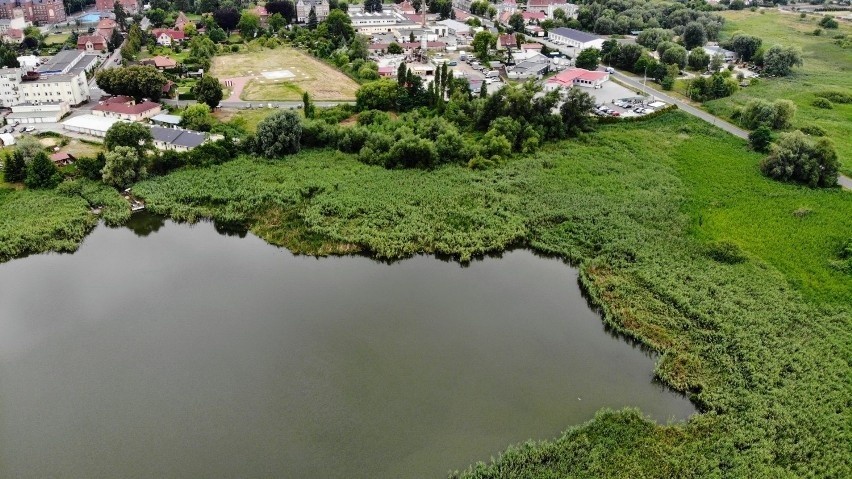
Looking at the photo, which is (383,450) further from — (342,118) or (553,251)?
(342,118)

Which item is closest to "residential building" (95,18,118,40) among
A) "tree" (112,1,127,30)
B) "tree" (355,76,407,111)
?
"tree" (112,1,127,30)

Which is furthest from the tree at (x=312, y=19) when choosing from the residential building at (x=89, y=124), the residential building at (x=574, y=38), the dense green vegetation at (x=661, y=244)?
the dense green vegetation at (x=661, y=244)

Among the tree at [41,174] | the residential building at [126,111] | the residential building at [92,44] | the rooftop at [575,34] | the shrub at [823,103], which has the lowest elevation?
the tree at [41,174]

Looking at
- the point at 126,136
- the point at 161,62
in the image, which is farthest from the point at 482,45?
the point at 126,136

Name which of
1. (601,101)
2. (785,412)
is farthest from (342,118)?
(785,412)

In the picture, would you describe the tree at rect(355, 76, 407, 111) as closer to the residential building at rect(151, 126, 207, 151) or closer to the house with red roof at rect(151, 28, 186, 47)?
the residential building at rect(151, 126, 207, 151)

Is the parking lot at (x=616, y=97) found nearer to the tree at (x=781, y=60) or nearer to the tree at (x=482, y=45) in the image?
the tree at (x=482, y=45)

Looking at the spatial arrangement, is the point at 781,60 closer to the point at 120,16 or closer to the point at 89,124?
the point at 89,124

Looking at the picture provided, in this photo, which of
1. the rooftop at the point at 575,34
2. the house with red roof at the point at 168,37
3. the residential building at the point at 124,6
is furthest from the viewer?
the residential building at the point at 124,6
